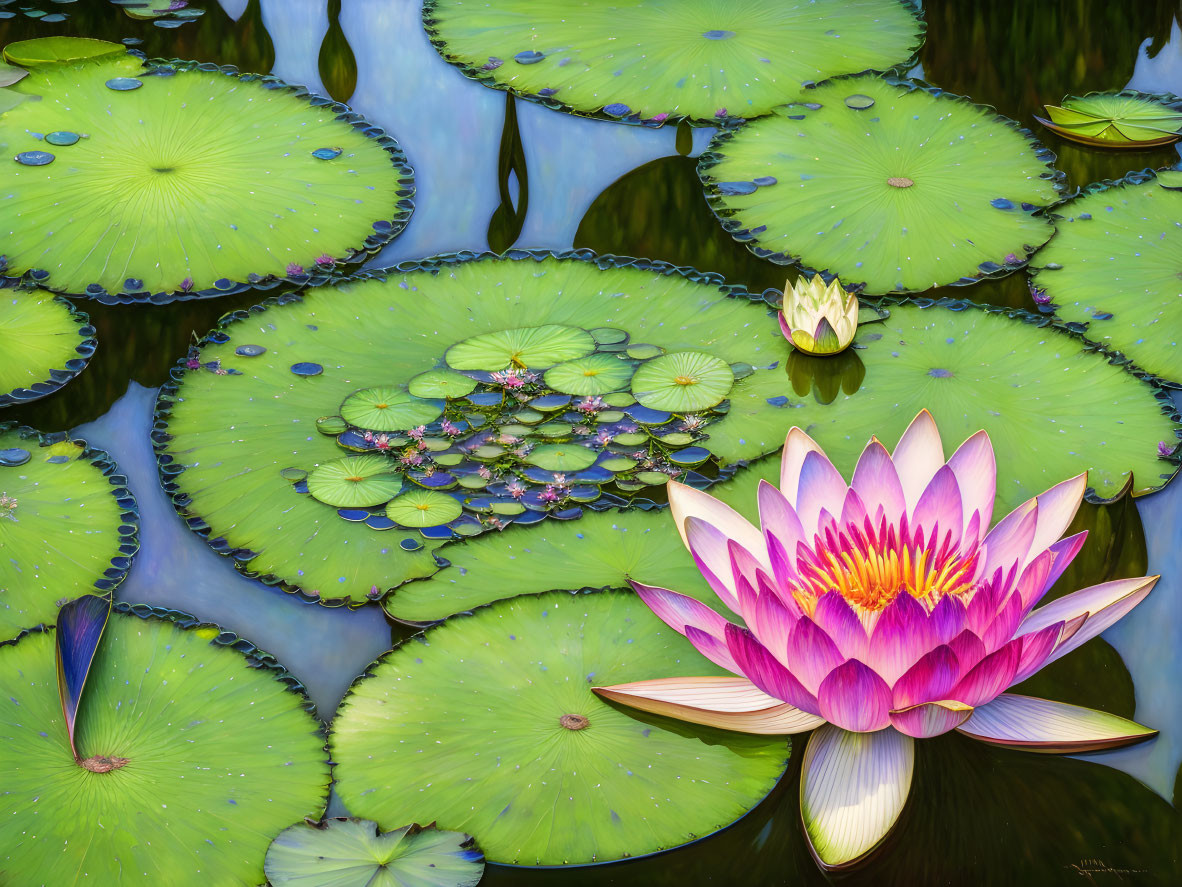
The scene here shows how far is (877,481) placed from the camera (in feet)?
5.53

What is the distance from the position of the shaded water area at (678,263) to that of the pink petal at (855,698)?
12cm

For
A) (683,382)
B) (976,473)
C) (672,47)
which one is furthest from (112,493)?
(672,47)

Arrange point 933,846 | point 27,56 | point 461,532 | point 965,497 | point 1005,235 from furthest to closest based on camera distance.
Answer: point 27,56, point 1005,235, point 461,532, point 965,497, point 933,846

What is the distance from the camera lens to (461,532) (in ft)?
6.18

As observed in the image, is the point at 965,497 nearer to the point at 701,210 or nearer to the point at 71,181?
the point at 701,210

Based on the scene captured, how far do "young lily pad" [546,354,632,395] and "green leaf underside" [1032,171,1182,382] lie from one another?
90cm

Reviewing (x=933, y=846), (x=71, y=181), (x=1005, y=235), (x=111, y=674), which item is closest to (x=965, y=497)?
(x=933, y=846)

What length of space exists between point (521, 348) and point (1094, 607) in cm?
113

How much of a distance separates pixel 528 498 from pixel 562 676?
0.40 metres

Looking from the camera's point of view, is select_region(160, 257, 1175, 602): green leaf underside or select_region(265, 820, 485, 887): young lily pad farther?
select_region(160, 257, 1175, 602): green leaf underside

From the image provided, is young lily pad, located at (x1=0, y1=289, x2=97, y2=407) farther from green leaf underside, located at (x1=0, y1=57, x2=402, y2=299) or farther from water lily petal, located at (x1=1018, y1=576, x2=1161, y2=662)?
water lily petal, located at (x1=1018, y1=576, x2=1161, y2=662)

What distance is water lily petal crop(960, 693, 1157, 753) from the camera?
1.53 meters

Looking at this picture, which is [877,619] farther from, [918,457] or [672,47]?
[672,47]
